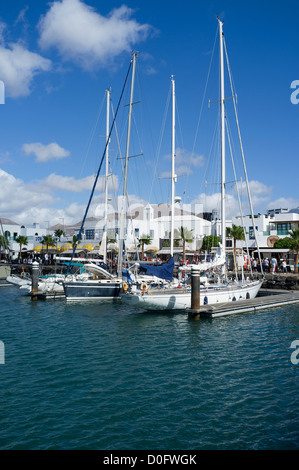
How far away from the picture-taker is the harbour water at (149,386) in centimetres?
933

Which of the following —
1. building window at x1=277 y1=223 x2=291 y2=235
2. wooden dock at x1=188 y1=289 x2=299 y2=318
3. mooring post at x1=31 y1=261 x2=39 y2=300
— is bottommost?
wooden dock at x1=188 y1=289 x2=299 y2=318

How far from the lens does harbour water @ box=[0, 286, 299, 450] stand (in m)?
9.33

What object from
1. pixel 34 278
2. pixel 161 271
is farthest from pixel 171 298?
pixel 34 278

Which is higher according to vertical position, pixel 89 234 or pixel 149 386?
pixel 89 234

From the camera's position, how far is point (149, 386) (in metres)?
12.5

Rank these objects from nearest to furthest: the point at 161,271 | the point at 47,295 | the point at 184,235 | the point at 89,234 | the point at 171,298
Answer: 1. the point at 171,298
2. the point at 161,271
3. the point at 47,295
4. the point at 184,235
5. the point at 89,234

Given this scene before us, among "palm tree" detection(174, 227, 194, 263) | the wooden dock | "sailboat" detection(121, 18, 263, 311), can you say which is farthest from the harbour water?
"palm tree" detection(174, 227, 194, 263)

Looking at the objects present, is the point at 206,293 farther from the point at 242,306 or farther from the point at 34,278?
the point at 34,278

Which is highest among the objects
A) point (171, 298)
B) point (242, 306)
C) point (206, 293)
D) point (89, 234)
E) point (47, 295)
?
point (89, 234)

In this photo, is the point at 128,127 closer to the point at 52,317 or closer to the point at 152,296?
the point at 152,296

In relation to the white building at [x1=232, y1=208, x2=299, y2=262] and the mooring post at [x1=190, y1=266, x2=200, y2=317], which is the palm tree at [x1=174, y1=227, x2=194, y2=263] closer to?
the white building at [x1=232, y1=208, x2=299, y2=262]

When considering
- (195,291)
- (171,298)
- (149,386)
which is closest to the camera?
(149,386)

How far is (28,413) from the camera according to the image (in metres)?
10.5
